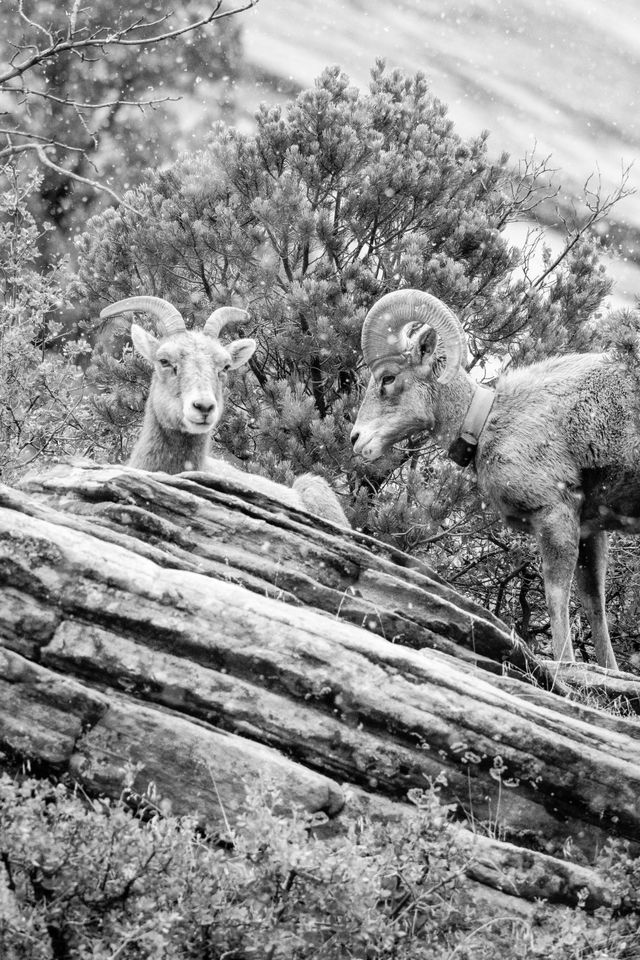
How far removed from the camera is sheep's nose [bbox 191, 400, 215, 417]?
24.5 ft

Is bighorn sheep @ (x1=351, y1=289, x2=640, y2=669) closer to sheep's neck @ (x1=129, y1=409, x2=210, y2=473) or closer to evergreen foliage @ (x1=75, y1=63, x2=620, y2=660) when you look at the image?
sheep's neck @ (x1=129, y1=409, x2=210, y2=473)

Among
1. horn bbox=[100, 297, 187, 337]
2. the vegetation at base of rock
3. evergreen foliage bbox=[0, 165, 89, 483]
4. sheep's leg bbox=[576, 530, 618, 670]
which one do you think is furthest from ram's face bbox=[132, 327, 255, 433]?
the vegetation at base of rock

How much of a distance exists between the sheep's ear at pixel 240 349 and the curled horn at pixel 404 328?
3.91 feet

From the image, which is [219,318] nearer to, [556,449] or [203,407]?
[203,407]

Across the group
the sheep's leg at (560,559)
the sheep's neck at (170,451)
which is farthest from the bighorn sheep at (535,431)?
the sheep's neck at (170,451)

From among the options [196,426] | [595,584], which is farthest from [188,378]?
[595,584]

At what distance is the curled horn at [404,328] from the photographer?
7555 mm

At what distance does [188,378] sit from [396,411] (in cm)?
174

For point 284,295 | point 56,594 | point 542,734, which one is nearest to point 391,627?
point 542,734

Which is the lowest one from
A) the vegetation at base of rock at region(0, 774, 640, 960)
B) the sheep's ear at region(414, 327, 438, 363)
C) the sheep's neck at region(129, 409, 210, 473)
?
the vegetation at base of rock at region(0, 774, 640, 960)

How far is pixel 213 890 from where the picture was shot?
10.3 feet

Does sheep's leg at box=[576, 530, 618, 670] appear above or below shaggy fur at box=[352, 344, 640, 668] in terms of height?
below

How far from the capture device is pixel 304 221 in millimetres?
9531

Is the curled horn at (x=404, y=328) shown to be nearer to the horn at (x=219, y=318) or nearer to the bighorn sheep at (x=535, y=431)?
the bighorn sheep at (x=535, y=431)
